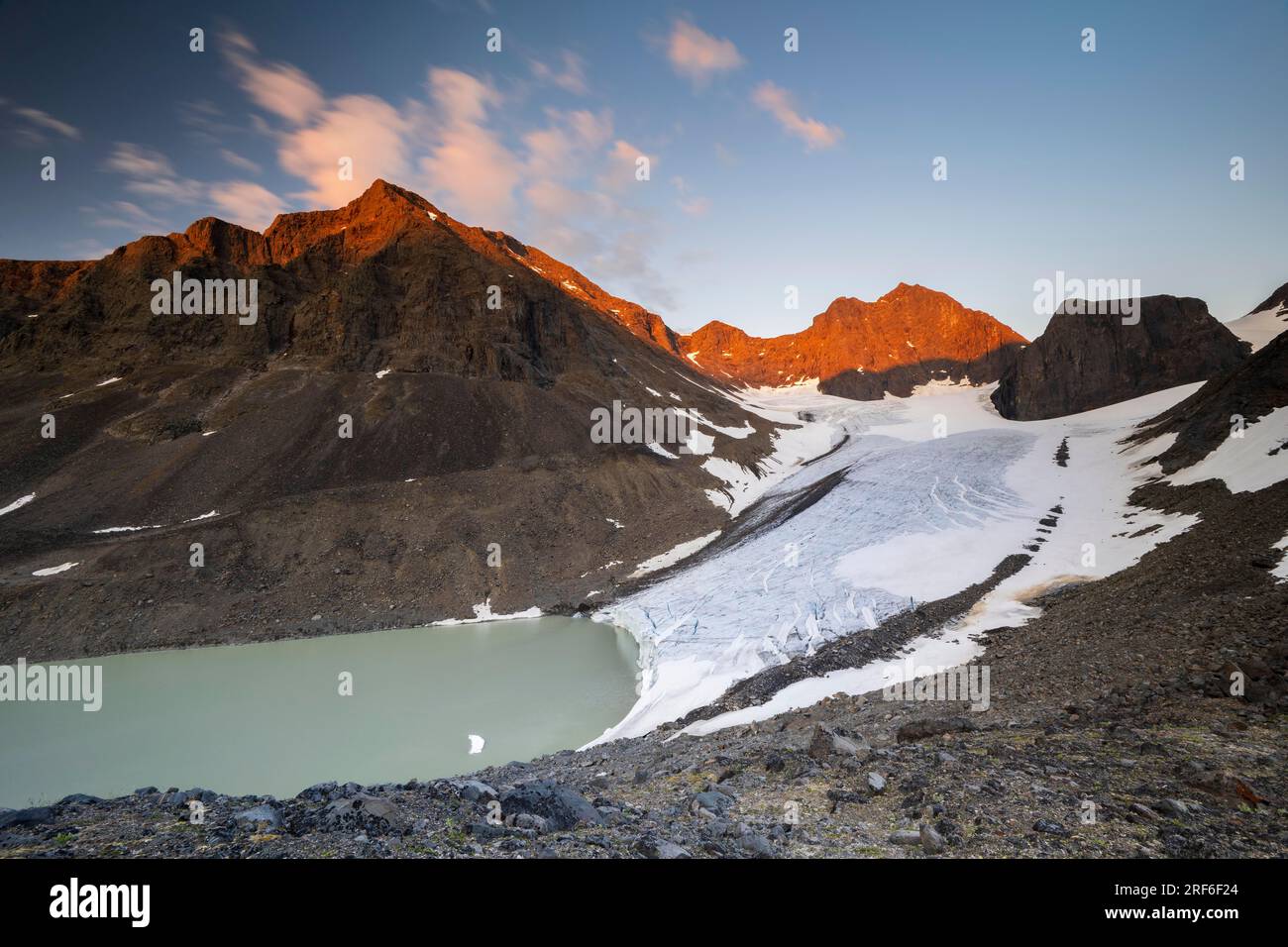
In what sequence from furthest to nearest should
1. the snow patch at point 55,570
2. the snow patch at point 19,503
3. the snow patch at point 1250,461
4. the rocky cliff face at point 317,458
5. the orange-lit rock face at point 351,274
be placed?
the orange-lit rock face at point 351,274
the snow patch at point 19,503
the rocky cliff face at point 317,458
the snow patch at point 55,570
the snow patch at point 1250,461

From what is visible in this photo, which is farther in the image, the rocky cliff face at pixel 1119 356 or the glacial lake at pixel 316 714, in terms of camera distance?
the rocky cliff face at pixel 1119 356

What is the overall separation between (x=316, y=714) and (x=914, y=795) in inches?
831

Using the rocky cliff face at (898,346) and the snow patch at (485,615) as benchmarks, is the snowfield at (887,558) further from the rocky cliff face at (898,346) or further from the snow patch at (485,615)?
the rocky cliff face at (898,346)

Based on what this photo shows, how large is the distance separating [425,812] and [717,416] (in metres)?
78.9

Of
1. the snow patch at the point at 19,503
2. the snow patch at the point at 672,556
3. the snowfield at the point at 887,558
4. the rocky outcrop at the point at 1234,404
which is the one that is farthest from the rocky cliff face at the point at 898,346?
the snow patch at the point at 19,503

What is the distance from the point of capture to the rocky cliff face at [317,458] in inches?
1300

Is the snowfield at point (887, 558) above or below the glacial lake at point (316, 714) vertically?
above

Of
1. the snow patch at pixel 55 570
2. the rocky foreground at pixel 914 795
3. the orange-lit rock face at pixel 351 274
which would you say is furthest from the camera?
the orange-lit rock face at pixel 351 274

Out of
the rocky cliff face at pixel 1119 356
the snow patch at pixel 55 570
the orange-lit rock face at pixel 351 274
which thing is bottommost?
the snow patch at pixel 55 570

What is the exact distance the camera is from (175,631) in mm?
30078

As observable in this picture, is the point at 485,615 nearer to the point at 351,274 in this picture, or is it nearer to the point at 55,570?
the point at 55,570

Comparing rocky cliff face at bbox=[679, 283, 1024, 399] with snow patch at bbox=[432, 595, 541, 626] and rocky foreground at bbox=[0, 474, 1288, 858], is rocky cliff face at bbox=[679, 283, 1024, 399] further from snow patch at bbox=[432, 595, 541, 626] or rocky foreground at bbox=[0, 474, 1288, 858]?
rocky foreground at bbox=[0, 474, 1288, 858]

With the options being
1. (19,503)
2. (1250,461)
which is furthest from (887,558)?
(19,503)

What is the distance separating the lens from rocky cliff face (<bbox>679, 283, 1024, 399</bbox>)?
164 meters
